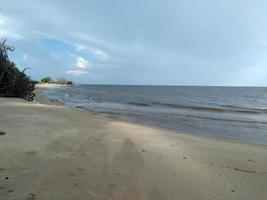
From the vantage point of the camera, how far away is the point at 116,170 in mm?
4715

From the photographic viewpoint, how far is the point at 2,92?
61.6 feet

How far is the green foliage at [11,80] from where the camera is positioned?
18625mm

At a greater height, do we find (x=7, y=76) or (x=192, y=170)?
(x=7, y=76)

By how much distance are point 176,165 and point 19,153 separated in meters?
2.64

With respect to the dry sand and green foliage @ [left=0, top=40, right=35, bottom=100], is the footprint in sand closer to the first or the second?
the dry sand

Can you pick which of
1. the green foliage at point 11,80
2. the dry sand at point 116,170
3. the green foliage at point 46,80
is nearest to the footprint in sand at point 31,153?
the dry sand at point 116,170

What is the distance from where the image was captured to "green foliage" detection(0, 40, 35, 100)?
18.6m

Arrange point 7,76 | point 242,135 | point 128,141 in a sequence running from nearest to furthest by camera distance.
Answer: point 128,141, point 242,135, point 7,76

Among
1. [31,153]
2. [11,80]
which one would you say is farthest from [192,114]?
[31,153]

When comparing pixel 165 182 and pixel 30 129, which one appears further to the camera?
pixel 30 129

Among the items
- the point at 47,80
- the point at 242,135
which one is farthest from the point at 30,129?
the point at 47,80

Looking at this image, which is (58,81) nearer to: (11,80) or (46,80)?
(46,80)

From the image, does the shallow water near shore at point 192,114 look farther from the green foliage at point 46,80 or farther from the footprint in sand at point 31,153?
the green foliage at point 46,80

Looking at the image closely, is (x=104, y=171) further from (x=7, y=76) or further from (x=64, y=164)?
(x=7, y=76)
